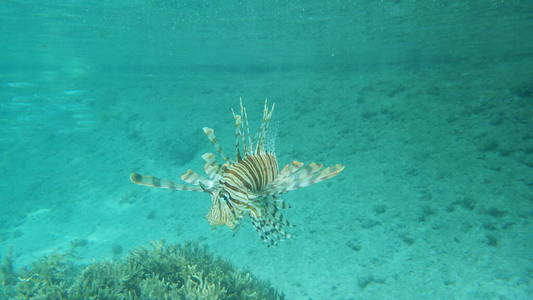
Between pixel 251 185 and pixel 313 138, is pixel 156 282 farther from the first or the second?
pixel 313 138

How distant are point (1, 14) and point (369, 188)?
62.4ft

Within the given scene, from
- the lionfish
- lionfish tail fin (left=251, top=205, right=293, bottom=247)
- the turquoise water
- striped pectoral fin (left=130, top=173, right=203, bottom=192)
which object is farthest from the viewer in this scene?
the turquoise water

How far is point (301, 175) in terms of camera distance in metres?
2.07

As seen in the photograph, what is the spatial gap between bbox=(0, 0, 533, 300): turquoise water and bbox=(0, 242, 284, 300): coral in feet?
6.53

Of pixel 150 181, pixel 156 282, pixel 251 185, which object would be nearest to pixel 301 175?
pixel 251 185

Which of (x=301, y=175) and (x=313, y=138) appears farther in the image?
(x=313, y=138)

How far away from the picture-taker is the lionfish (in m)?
2.06

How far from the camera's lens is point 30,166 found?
1788cm

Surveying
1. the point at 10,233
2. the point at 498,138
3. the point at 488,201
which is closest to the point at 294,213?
the point at 488,201

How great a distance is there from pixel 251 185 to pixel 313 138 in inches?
356

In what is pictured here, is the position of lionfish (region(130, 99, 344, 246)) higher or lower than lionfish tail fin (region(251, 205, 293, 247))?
higher

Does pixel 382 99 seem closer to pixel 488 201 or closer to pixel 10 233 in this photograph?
pixel 488 201

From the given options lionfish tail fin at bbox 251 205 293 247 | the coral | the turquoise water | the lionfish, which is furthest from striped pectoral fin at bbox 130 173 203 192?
the turquoise water

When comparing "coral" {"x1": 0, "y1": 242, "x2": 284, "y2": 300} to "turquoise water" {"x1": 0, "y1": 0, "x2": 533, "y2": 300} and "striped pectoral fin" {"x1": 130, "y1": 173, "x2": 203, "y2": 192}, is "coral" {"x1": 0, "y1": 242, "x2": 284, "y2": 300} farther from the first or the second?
"striped pectoral fin" {"x1": 130, "y1": 173, "x2": 203, "y2": 192}
